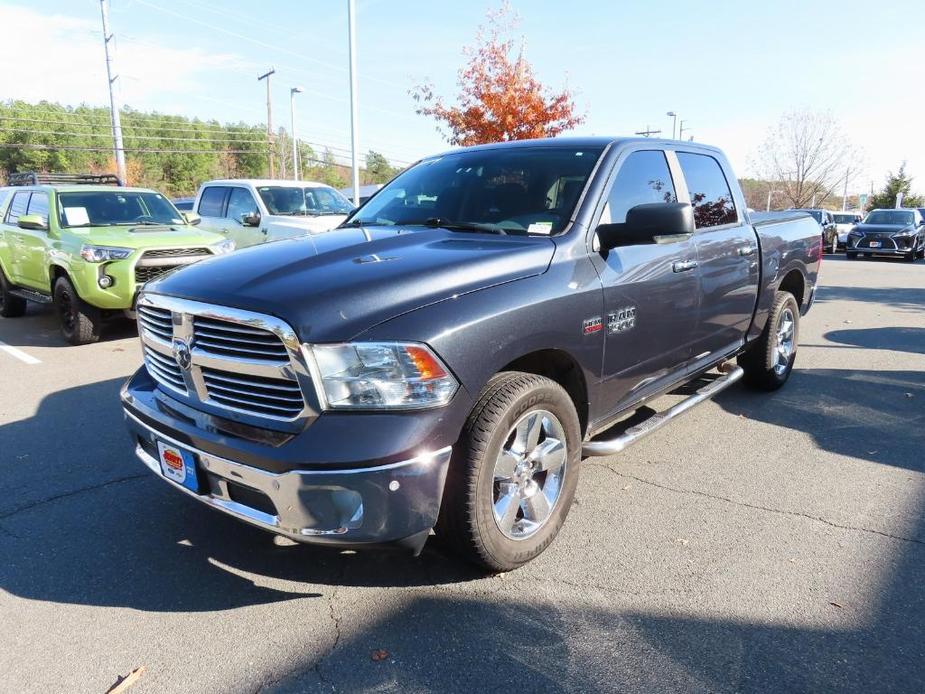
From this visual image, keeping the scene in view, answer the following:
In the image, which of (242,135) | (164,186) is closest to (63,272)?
(164,186)

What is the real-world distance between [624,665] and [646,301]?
6.01 feet

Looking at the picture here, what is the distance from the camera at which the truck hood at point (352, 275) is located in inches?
94.2

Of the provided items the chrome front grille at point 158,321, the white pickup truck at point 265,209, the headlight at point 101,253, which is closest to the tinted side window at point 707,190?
the chrome front grille at point 158,321

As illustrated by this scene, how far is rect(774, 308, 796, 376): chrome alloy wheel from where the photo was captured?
18.3ft

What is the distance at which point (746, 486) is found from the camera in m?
3.84

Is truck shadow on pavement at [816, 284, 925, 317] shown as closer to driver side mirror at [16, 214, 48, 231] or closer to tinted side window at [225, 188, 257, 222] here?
tinted side window at [225, 188, 257, 222]

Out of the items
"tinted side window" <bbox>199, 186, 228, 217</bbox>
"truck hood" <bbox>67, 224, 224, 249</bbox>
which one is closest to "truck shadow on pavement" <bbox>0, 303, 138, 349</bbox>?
"truck hood" <bbox>67, 224, 224, 249</bbox>

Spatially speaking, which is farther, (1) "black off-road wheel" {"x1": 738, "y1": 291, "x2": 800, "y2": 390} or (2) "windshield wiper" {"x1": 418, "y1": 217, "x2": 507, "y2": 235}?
(1) "black off-road wheel" {"x1": 738, "y1": 291, "x2": 800, "y2": 390}

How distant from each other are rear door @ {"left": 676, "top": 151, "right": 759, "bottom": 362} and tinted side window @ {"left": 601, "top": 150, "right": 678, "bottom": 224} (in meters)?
0.29

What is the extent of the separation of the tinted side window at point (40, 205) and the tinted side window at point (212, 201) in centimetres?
311

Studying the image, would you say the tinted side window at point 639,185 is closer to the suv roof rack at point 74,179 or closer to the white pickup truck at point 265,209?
the white pickup truck at point 265,209

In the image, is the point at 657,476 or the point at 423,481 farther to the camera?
the point at 657,476

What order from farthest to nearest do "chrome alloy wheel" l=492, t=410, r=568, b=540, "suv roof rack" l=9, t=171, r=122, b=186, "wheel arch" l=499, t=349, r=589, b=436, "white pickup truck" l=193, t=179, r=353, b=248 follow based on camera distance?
"suv roof rack" l=9, t=171, r=122, b=186 → "white pickup truck" l=193, t=179, r=353, b=248 → "wheel arch" l=499, t=349, r=589, b=436 → "chrome alloy wheel" l=492, t=410, r=568, b=540

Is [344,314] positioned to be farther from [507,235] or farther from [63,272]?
[63,272]
